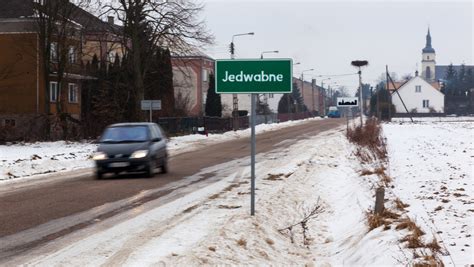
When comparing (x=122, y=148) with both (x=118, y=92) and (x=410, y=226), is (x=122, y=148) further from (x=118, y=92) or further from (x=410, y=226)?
(x=118, y=92)

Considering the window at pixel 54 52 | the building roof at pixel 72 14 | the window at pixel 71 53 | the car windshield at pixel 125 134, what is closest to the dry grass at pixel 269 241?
the car windshield at pixel 125 134

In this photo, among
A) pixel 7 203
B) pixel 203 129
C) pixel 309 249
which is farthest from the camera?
pixel 203 129

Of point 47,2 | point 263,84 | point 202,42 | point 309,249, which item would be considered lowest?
point 309,249

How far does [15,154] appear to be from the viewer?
26.9 meters

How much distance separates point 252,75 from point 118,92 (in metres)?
33.3

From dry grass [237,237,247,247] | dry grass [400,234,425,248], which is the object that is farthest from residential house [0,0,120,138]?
dry grass [400,234,425,248]

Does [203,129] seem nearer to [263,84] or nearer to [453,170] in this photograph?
[453,170]

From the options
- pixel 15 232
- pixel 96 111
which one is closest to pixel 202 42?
pixel 96 111

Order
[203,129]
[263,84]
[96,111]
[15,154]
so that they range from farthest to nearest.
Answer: [203,129], [96,111], [15,154], [263,84]

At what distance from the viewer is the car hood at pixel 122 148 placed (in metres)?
17.1

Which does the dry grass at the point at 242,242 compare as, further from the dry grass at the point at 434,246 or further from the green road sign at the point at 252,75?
the green road sign at the point at 252,75

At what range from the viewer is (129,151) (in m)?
17.1

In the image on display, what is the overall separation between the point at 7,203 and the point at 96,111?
92.7 ft

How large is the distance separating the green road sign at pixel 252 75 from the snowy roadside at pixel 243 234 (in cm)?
212
